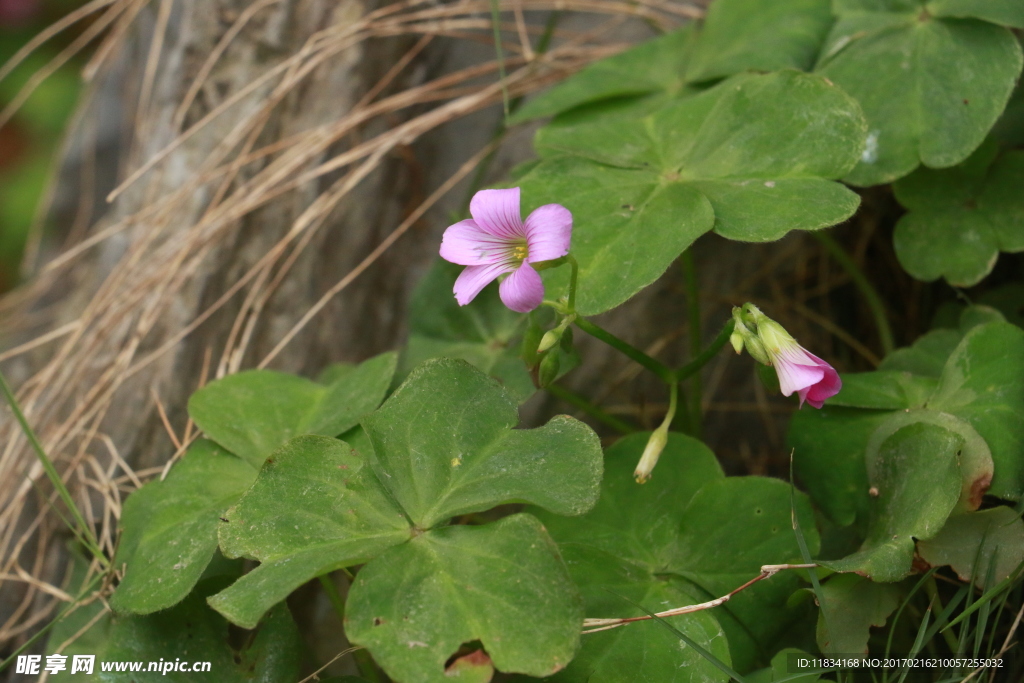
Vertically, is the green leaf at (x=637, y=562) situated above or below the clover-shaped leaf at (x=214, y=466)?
below

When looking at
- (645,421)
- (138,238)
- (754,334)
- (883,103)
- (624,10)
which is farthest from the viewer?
(624,10)

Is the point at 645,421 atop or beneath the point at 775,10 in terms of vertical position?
beneath

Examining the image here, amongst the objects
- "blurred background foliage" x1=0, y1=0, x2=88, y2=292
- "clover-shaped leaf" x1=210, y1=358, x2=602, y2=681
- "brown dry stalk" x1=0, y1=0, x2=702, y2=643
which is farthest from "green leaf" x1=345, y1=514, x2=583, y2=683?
"blurred background foliage" x1=0, y1=0, x2=88, y2=292

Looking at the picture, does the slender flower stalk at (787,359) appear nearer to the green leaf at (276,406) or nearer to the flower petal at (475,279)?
the flower petal at (475,279)

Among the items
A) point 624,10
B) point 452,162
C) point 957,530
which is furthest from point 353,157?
point 957,530

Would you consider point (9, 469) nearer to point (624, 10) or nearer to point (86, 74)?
Result: point (86, 74)

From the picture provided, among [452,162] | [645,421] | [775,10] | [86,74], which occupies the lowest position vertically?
[645,421]

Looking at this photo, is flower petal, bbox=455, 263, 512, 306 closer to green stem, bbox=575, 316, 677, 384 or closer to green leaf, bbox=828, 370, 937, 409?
green stem, bbox=575, 316, 677, 384

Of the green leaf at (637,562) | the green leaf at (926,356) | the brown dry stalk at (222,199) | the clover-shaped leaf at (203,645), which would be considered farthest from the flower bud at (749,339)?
the brown dry stalk at (222,199)
